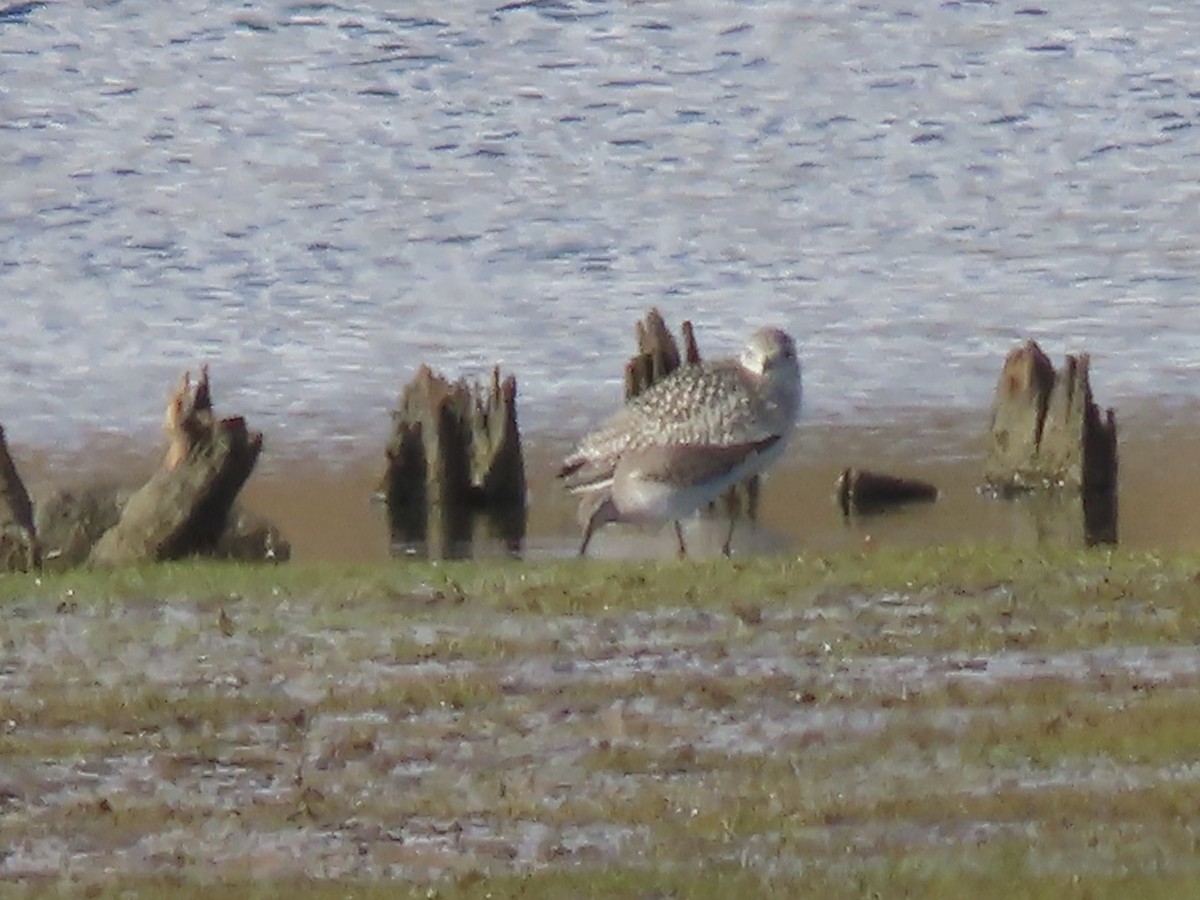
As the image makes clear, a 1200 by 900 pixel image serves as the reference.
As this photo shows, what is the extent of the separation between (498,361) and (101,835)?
15525mm

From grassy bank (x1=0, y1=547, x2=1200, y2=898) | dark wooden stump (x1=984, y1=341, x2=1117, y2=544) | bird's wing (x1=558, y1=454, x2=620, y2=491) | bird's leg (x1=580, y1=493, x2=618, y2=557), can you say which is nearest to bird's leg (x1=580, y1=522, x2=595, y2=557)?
bird's leg (x1=580, y1=493, x2=618, y2=557)

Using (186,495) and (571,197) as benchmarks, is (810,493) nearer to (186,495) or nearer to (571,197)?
(186,495)

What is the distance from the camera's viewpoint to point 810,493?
61.1ft

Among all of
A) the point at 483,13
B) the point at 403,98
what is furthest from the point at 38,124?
the point at 483,13

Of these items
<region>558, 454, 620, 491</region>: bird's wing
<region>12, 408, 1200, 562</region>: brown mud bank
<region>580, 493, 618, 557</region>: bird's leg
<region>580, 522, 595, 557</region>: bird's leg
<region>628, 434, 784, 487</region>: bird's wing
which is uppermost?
<region>628, 434, 784, 487</region>: bird's wing

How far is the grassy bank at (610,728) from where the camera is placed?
27.1 ft

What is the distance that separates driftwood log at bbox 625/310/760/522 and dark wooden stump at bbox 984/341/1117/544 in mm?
1545

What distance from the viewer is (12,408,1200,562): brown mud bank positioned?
54.6 ft

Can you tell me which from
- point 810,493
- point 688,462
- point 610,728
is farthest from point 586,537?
point 610,728

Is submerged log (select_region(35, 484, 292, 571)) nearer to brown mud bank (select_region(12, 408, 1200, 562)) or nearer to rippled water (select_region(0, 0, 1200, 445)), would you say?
brown mud bank (select_region(12, 408, 1200, 562))

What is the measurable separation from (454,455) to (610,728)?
28.0 ft

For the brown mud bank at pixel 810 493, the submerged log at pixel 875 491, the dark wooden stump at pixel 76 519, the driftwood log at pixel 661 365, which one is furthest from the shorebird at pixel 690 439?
the dark wooden stump at pixel 76 519

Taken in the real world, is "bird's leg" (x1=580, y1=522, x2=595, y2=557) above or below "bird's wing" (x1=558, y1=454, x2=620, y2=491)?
below

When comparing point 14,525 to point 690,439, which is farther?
point 690,439
